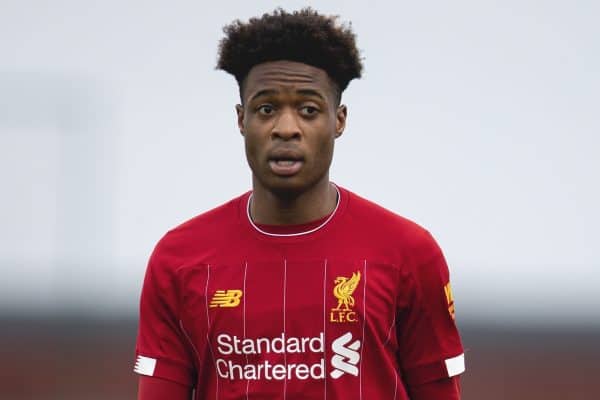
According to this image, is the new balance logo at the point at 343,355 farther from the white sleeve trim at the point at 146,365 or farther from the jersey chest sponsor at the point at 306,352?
the white sleeve trim at the point at 146,365

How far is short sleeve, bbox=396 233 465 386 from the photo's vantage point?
2980mm

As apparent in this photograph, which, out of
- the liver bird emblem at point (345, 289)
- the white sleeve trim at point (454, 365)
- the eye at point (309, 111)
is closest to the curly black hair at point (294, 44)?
the eye at point (309, 111)

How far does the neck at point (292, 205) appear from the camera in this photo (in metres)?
3.01

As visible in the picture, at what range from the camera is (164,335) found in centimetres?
307

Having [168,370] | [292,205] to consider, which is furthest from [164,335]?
[292,205]

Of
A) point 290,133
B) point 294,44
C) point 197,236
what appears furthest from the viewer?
point 197,236

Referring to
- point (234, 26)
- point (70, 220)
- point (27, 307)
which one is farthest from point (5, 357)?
point (234, 26)

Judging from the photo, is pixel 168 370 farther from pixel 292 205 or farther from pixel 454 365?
pixel 454 365

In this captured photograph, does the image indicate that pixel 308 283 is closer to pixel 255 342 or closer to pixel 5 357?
pixel 255 342

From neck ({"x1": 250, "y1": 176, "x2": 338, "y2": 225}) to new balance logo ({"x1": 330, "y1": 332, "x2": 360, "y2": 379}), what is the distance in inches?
12.7

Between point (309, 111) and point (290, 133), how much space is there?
10cm

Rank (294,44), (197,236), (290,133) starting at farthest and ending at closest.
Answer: (197,236) < (294,44) < (290,133)

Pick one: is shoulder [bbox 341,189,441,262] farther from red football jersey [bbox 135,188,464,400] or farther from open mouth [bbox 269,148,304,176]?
open mouth [bbox 269,148,304,176]

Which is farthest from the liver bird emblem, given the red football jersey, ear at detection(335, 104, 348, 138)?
ear at detection(335, 104, 348, 138)
